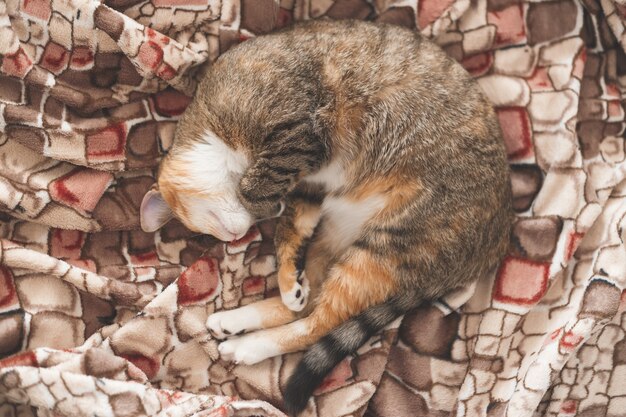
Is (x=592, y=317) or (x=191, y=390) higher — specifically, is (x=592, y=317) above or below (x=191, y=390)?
above

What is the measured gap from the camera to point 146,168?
2023 millimetres

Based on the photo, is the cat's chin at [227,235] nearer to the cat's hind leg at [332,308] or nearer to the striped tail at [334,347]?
the cat's hind leg at [332,308]

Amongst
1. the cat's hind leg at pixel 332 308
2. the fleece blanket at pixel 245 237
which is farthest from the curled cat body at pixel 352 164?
the fleece blanket at pixel 245 237

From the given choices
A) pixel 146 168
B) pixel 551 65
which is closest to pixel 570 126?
pixel 551 65

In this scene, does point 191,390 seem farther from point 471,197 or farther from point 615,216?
point 615,216

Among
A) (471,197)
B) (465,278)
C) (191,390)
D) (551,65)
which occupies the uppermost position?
Result: (551,65)

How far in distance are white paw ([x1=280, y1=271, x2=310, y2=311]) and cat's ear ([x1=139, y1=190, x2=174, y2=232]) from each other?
468 millimetres

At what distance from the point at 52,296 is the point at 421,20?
1.52 m

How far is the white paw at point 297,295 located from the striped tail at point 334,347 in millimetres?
165

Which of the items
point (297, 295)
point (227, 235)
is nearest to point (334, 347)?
point (297, 295)

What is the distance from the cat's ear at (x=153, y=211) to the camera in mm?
1895

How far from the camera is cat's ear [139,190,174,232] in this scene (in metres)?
1.89

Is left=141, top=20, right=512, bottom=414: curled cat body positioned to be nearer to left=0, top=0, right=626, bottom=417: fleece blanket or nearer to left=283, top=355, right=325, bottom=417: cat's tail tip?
left=283, top=355, right=325, bottom=417: cat's tail tip

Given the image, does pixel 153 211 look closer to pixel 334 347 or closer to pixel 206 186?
pixel 206 186
